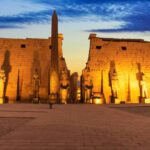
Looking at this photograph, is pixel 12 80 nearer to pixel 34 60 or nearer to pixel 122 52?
pixel 34 60

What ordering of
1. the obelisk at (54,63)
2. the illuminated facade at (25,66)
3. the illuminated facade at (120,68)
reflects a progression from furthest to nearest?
the illuminated facade at (120,68) → the illuminated facade at (25,66) → the obelisk at (54,63)

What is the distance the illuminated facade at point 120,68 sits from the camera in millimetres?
32312

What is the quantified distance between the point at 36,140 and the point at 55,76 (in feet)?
68.8

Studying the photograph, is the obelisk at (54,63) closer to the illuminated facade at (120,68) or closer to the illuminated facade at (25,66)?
the illuminated facade at (25,66)

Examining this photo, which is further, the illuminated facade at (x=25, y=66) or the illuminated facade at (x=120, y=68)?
the illuminated facade at (x=120, y=68)

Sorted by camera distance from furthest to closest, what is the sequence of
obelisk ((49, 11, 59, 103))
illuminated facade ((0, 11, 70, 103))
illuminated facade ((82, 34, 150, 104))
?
illuminated facade ((82, 34, 150, 104))
illuminated facade ((0, 11, 70, 103))
obelisk ((49, 11, 59, 103))

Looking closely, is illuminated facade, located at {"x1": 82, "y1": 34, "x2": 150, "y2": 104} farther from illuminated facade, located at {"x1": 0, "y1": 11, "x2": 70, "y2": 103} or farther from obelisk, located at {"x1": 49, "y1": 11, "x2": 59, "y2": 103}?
obelisk, located at {"x1": 49, "y1": 11, "x2": 59, "y2": 103}

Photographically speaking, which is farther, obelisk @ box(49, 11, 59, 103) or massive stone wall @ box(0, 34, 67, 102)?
massive stone wall @ box(0, 34, 67, 102)

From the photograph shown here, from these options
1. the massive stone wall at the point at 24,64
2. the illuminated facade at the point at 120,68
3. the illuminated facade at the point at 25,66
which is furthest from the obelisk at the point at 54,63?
the massive stone wall at the point at 24,64

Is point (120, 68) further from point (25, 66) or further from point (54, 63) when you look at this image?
point (54, 63)

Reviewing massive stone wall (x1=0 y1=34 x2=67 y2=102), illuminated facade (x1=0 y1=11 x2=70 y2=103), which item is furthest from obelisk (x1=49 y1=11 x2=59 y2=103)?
massive stone wall (x1=0 y1=34 x2=67 y2=102)

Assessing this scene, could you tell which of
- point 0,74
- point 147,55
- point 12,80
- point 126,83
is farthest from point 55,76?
point 147,55

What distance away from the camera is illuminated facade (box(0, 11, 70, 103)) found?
3203cm

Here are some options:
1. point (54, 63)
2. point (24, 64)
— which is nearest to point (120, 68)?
point (24, 64)
